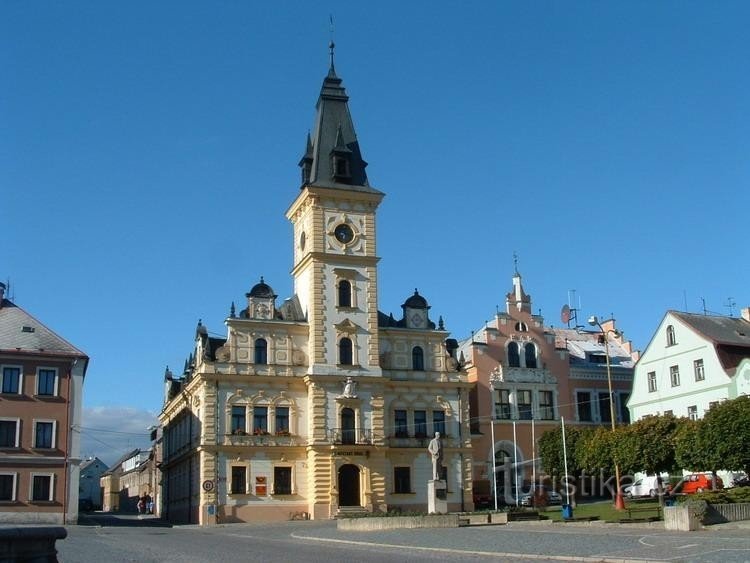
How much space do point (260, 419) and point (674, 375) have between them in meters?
26.9

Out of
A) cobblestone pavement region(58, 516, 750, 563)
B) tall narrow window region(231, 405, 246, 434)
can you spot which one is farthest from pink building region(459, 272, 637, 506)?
cobblestone pavement region(58, 516, 750, 563)

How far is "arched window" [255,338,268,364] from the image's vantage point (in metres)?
59.5

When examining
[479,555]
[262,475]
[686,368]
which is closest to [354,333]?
[262,475]

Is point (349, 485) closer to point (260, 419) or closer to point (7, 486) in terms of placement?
point (260, 419)

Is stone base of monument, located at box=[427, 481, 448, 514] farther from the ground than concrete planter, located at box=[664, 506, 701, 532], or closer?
farther from the ground

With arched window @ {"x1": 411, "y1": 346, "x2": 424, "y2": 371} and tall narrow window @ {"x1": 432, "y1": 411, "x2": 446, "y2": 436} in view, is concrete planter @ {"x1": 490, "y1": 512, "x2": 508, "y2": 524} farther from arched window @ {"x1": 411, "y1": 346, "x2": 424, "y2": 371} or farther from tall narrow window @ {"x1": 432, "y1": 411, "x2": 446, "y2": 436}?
arched window @ {"x1": 411, "y1": 346, "x2": 424, "y2": 371}

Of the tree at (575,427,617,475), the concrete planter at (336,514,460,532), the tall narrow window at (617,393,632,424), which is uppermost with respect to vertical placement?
the tall narrow window at (617,393,632,424)

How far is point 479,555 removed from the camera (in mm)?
23328

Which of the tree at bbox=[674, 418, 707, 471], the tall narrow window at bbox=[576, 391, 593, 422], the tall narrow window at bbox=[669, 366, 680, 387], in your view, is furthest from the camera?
the tall narrow window at bbox=[576, 391, 593, 422]

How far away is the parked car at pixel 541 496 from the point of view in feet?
191

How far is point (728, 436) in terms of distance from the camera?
43438 mm

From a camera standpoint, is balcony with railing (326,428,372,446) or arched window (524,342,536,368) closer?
balcony with railing (326,428,372,446)

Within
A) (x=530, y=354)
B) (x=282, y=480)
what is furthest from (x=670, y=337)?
(x=282, y=480)

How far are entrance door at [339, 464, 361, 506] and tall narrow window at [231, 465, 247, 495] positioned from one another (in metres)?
5.96
